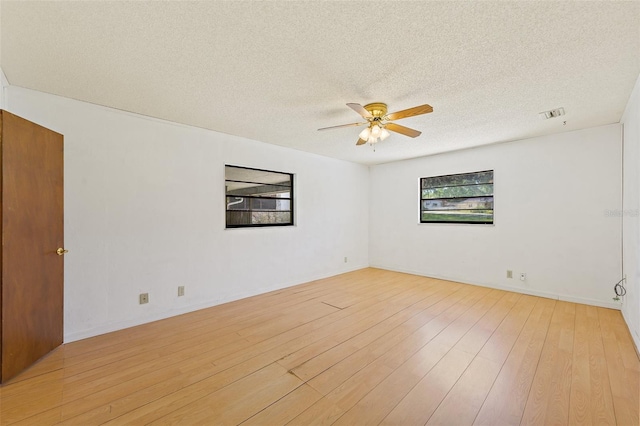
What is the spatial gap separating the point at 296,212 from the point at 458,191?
3.03m

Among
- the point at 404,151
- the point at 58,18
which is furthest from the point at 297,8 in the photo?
the point at 404,151

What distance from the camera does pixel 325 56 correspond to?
1.94 metres

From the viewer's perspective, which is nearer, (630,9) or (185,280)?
(630,9)

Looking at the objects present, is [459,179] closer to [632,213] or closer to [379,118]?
[632,213]

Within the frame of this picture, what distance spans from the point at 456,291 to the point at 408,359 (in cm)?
244

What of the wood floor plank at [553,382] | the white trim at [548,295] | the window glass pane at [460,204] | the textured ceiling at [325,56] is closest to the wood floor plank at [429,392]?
the wood floor plank at [553,382]

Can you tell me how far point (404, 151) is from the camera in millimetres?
4820

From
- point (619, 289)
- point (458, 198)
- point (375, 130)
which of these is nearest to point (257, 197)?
point (375, 130)

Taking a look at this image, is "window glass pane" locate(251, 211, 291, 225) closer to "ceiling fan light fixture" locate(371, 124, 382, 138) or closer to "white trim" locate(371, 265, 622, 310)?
"ceiling fan light fixture" locate(371, 124, 382, 138)

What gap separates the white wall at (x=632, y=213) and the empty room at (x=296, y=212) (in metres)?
0.05

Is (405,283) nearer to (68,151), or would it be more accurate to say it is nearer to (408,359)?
(408,359)

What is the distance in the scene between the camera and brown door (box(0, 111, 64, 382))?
2.02 m

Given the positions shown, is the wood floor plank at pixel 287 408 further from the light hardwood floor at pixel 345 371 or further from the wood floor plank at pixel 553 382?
the wood floor plank at pixel 553 382

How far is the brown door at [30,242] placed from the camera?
2020mm
